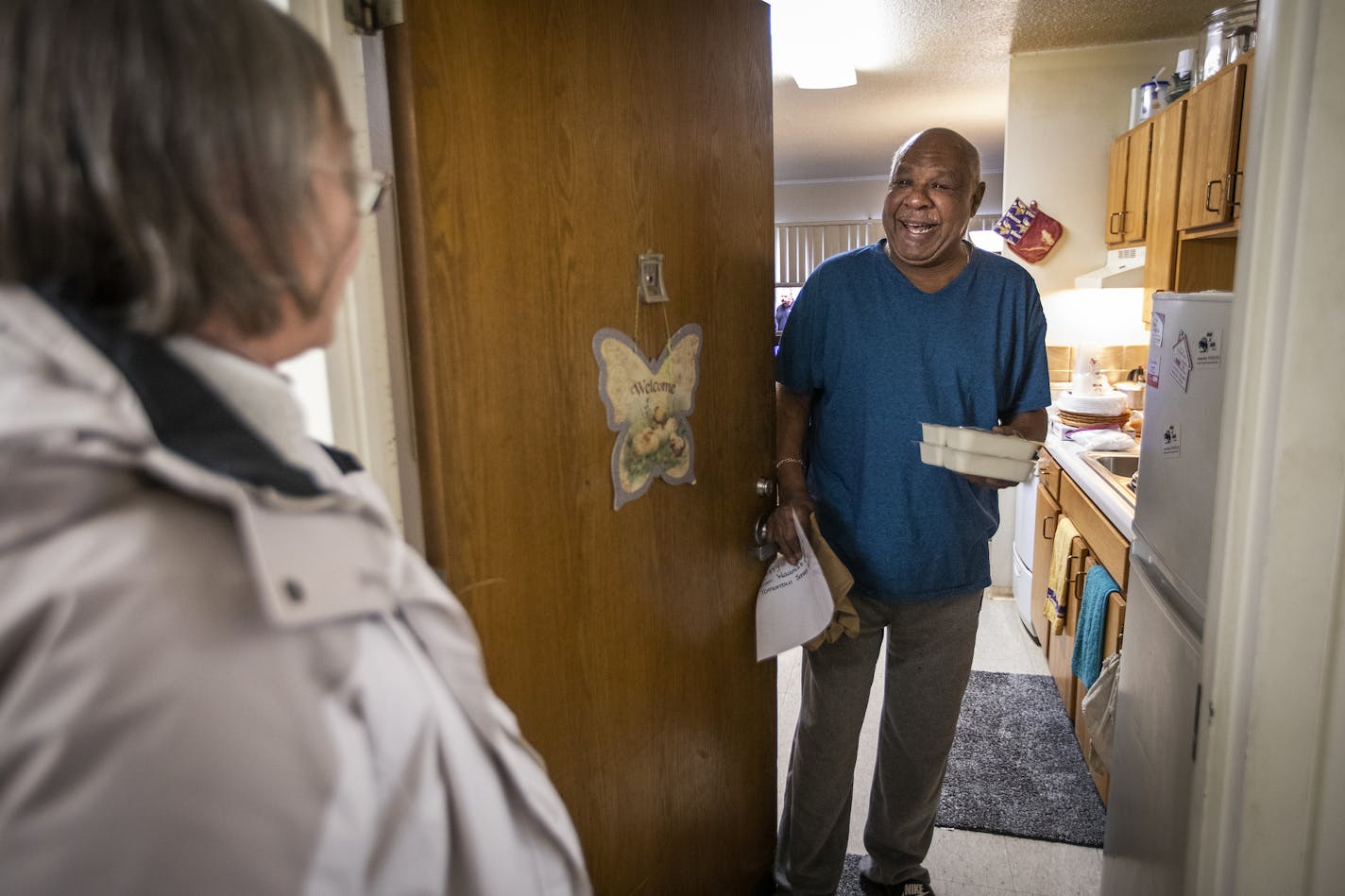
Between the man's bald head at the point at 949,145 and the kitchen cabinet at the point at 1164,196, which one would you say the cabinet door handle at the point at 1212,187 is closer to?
the kitchen cabinet at the point at 1164,196

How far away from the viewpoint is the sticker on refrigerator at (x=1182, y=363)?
1.35 metres

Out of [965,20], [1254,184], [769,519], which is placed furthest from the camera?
[965,20]

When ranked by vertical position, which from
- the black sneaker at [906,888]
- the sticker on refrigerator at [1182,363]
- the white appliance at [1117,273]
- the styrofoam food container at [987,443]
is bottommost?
the black sneaker at [906,888]

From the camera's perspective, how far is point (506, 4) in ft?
3.57

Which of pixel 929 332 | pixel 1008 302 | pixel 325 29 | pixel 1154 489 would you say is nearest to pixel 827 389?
pixel 929 332

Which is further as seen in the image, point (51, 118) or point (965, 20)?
point (965, 20)

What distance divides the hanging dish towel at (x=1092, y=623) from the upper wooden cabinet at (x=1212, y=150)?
3.44ft

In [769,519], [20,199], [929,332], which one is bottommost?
[769,519]

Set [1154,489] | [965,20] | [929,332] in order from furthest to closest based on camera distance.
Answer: [965,20] < [929,332] < [1154,489]

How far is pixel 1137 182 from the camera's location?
3.17 metres

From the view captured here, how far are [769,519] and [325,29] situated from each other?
1.17 m

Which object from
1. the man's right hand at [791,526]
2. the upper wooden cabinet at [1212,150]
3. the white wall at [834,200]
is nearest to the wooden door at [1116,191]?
the upper wooden cabinet at [1212,150]

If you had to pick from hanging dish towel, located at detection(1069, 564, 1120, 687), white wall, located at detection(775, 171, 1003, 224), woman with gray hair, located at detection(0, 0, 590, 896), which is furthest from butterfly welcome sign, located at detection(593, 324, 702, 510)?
white wall, located at detection(775, 171, 1003, 224)

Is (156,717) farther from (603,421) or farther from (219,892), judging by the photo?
(603,421)
